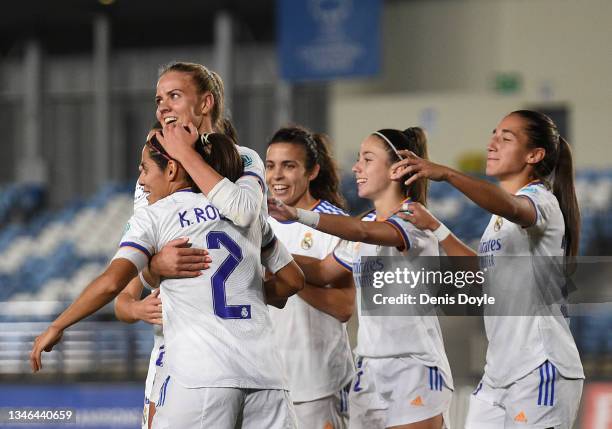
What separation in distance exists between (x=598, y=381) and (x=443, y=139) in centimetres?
744

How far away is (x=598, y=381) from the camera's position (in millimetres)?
5102

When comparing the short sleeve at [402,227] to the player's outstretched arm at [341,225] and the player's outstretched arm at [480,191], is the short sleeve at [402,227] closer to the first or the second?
the player's outstretched arm at [341,225]

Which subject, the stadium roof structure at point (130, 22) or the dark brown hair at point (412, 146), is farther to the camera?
the stadium roof structure at point (130, 22)

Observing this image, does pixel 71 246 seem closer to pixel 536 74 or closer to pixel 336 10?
pixel 336 10

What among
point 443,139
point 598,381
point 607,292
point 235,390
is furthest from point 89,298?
point 443,139

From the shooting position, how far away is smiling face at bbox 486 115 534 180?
334cm

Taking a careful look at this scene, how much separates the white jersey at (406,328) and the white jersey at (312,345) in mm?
107

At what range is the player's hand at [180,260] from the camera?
2.70m

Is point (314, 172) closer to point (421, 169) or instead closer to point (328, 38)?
point (421, 169)

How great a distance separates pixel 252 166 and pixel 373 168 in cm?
67

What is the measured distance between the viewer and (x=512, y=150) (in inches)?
132


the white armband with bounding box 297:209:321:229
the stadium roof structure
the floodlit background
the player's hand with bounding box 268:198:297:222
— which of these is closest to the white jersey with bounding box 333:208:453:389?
the white armband with bounding box 297:209:321:229

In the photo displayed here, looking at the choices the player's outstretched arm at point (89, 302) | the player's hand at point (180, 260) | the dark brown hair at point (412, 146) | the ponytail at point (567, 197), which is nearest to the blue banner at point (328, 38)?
the dark brown hair at point (412, 146)

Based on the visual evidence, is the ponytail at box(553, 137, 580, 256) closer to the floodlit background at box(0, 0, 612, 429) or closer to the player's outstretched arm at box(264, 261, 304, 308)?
the player's outstretched arm at box(264, 261, 304, 308)
